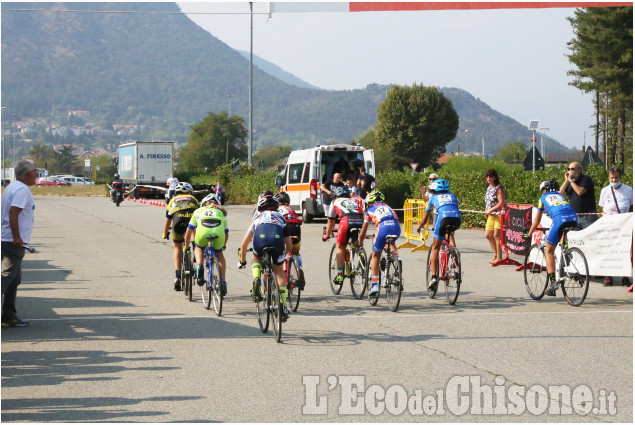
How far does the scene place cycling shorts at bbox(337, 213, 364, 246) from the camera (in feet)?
40.2

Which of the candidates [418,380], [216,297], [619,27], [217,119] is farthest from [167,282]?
[217,119]

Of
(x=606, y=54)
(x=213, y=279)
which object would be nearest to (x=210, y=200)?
(x=213, y=279)

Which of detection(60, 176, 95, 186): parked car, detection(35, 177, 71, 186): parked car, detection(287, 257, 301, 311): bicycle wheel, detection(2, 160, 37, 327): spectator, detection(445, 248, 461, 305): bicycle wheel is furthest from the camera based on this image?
detection(60, 176, 95, 186): parked car

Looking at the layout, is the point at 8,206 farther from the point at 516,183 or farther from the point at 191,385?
the point at 516,183

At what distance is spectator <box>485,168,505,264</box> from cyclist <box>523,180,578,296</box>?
404 centimetres

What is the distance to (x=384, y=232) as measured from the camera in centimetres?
1138

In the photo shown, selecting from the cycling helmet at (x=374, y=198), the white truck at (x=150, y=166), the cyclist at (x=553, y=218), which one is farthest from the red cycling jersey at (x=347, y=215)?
the white truck at (x=150, y=166)

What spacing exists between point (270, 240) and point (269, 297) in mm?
619

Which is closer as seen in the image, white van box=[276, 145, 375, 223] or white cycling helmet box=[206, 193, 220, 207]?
white cycling helmet box=[206, 193, 220, 207]

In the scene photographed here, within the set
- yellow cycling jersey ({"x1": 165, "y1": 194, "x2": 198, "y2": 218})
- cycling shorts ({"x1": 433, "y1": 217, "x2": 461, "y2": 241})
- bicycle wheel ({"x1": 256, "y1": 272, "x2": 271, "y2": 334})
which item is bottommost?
bicycle wheel ({"x1": 256, "y1": 272, "x2": 271, "y2": 334})

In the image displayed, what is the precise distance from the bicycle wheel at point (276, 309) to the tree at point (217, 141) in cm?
11081

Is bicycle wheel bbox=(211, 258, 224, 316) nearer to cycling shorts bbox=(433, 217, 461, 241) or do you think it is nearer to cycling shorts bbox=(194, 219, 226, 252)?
cycling shorts bbox=(194, 219, 226, 252)

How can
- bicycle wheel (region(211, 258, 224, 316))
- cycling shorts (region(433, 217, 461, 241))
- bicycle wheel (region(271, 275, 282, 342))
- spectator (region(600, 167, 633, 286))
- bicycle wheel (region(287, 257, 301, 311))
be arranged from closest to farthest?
bicycle wheel (region(271, 275, 282, 342))
bicycle wheel (region(211, 258, 224, 316))
bicycle wheel (region(287, 257, 301, 311))
cycling shorts (region(433, 217, 461, 241))
spectator (region(600, 167, 633, 286))

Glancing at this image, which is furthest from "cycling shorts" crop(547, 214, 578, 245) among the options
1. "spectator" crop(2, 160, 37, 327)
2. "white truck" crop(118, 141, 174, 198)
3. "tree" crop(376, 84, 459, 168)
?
"tree" crop(376, 84, 459, 168)
